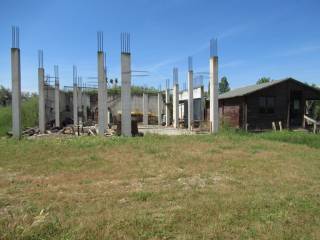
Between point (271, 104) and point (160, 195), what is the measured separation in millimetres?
19987

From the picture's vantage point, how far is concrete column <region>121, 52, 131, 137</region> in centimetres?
1744

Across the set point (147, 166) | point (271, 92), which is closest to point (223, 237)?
point (147, 166)

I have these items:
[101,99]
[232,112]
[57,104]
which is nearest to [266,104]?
[232,112]

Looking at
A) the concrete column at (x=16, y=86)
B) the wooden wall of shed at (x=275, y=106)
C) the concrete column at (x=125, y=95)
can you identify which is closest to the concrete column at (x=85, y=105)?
the concrete column at (x=16, y=86)

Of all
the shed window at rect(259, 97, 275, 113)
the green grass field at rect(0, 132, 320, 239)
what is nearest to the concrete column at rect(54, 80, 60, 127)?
the shed window at rect(259, 97, 275, 113)

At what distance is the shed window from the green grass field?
12.7m

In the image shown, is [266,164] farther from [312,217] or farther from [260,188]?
[312,217]

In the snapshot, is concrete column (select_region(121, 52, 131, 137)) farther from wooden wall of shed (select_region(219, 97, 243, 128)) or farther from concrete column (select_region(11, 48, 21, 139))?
wooden wall of shed (select_region(219, 97, 243, 128))

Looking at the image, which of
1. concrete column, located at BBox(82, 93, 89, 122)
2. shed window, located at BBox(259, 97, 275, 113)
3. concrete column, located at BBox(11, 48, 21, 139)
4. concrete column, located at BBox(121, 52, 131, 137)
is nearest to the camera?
concrete column, located at BBox(121, 52, 131, 137)

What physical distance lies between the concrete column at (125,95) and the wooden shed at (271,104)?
9.21 metres

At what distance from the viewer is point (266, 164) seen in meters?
9.41

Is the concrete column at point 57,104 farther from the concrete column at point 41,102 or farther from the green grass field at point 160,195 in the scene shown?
the green grass field at point 160,195

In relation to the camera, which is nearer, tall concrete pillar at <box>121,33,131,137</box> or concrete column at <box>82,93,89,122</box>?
tall concrete pillar at <box>121,33,131,137</box>

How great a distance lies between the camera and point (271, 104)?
24.2 meters
